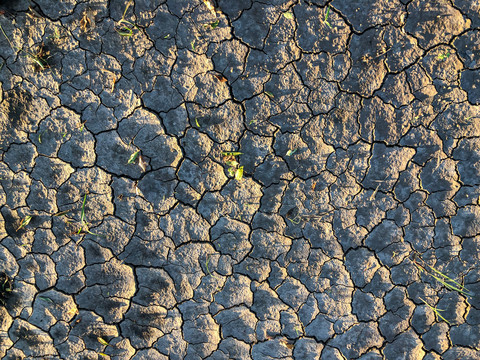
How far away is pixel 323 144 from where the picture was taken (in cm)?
243

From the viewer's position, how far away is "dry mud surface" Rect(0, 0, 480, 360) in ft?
7.68

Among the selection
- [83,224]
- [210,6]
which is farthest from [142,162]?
[210,6]

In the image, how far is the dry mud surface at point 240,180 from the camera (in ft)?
7.68

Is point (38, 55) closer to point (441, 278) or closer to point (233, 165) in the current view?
point (233, 165)

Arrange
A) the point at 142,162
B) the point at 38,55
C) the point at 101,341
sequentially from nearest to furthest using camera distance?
the point at 38,55
the point at 142,162
the point at 101,341

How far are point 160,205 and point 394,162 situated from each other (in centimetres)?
160

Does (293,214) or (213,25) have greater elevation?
(213,25)

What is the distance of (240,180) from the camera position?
8.02 ft

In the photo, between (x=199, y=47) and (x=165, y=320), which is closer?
(x=199, y=47)

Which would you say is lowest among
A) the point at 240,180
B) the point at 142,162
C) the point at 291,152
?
the point at 142,162

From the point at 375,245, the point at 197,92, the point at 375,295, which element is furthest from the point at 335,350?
the point at 197,92

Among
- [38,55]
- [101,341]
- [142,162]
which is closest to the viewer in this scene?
[38,55]

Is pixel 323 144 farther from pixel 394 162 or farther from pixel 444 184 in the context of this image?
pixel 444 184

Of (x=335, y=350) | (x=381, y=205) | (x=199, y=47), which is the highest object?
(x=199, y=47)
